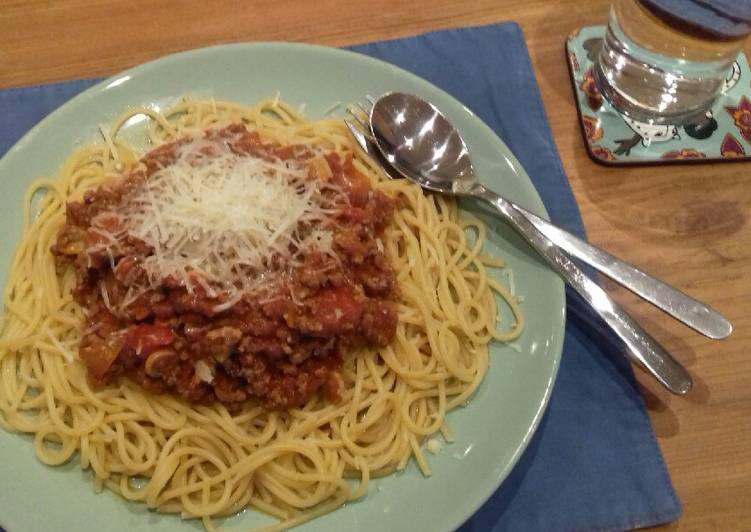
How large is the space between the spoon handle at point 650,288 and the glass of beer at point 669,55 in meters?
1.01

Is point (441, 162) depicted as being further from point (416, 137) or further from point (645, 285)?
point (645, 285)

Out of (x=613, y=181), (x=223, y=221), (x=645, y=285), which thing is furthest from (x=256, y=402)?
(x=613, y=181)

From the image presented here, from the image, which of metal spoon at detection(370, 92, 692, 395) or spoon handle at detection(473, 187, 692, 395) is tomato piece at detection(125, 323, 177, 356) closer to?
metal spoon at detection(370, 92, 692, 395)

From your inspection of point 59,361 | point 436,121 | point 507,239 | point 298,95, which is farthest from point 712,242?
point 59,361

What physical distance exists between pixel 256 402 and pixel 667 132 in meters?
2.15

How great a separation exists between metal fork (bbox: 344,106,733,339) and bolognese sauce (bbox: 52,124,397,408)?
0.63 metres

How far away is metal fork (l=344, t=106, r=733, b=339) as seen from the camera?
2.30 m

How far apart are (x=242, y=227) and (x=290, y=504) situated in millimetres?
874

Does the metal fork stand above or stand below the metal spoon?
below

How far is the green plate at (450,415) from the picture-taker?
6.77ft

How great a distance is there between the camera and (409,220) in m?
2.65

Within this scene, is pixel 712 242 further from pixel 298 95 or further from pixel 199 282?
pixel 199 282

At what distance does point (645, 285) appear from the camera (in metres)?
2.36

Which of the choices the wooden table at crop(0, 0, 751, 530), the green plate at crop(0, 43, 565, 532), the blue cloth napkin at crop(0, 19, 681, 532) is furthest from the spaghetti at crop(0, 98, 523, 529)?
the wooden table at crop(0, 0, 751, 530)
